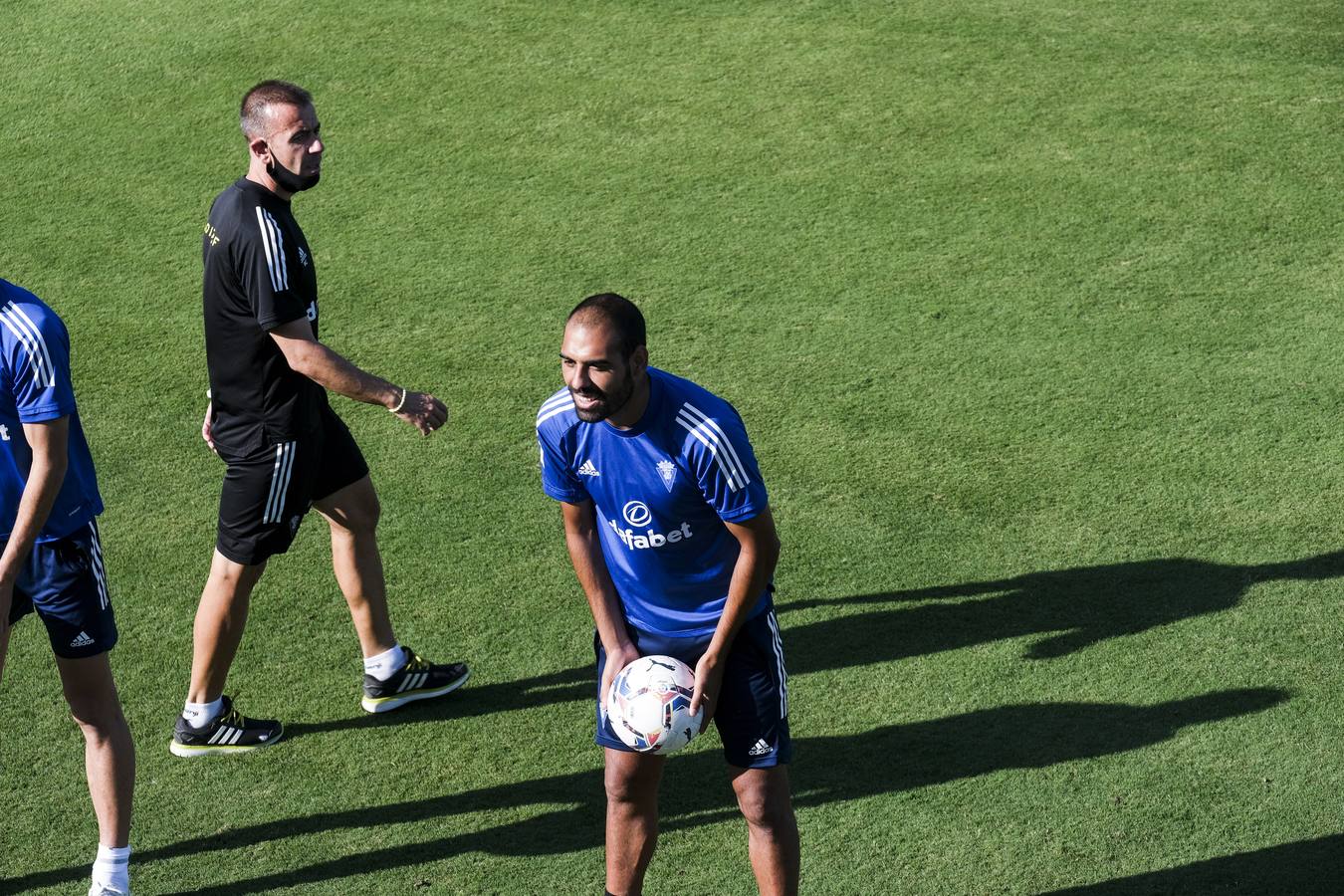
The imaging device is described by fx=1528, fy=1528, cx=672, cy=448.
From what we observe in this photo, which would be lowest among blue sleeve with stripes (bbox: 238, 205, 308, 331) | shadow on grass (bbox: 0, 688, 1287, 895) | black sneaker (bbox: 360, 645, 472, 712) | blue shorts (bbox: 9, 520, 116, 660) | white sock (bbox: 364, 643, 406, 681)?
shadow on grass (bbox: 0, 688, 1287, 895)

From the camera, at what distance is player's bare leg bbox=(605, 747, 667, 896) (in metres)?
4.39

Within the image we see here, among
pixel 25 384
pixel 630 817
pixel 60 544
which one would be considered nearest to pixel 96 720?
pixel 60 544

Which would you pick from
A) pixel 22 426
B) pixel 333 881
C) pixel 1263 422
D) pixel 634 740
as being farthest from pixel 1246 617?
pixel 22 426

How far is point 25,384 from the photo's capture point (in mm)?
4227

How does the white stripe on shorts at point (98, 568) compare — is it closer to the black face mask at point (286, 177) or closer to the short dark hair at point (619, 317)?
the black face mask at point (286, 177)

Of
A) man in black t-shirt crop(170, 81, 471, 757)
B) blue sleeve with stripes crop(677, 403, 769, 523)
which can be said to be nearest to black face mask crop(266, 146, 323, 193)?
man in black t-shirt crop(170, 81, 471, 757)

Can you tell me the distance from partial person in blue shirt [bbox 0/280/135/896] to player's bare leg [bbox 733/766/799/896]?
1972mm

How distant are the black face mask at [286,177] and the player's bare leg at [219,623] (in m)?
1.34

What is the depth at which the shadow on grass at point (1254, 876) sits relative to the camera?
4.75 m

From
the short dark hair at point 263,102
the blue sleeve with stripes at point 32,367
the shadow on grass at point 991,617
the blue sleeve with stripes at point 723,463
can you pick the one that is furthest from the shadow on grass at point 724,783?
the short dark hair at point 263,102

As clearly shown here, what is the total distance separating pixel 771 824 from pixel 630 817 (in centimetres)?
43

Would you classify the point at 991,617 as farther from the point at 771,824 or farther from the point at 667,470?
the point at 667,470

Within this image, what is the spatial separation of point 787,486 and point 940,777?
6.46ft

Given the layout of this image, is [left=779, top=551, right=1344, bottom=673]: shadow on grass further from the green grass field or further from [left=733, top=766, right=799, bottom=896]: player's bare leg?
[left=733, top=766, right=799, bottom=896]: player's bare leg
